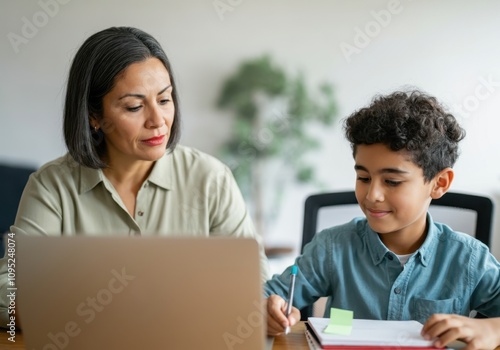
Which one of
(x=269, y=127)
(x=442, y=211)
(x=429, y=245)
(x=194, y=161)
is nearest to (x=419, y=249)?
(x=429, y=245)

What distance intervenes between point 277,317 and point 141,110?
64cm

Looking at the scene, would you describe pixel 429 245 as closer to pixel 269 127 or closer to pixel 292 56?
pixel 269 127

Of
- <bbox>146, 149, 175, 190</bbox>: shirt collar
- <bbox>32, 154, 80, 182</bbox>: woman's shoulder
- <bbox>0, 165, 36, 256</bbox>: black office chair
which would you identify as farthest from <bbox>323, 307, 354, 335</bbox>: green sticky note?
<bbox>0, 165, 36, 256</bbox>: black office chair

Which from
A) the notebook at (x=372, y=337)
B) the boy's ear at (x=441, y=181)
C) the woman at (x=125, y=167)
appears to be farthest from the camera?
the woman at (x=125, y=167)

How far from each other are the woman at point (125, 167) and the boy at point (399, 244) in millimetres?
169

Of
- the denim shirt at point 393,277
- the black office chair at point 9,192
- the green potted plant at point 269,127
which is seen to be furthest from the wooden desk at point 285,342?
the green potted plant at point 269,127

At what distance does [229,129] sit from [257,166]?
0.97ft

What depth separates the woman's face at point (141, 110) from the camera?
149cm

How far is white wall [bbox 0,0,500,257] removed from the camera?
150 inches

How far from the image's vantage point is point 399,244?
1.39 meters

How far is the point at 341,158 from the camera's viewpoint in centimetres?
396

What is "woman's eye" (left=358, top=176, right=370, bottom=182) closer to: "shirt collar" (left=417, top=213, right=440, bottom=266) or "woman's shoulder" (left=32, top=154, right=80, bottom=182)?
"shirt collar" (left=417, top=213, right=440, bottom=266)

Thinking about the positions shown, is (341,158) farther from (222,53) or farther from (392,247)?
(392,247)

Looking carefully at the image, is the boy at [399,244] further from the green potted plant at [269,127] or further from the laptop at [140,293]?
the green potted plant at [269,127]
